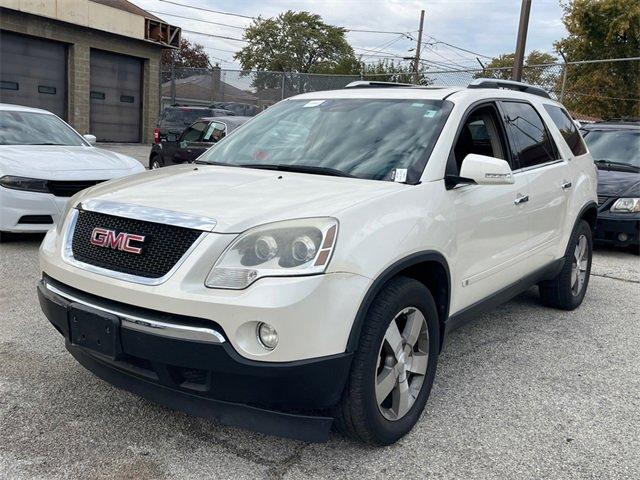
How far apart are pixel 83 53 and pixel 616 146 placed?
646 inches

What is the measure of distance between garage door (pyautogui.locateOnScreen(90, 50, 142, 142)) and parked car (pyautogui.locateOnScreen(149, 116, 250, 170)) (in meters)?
8.89

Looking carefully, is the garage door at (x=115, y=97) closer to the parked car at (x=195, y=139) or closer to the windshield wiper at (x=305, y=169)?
the parked car at (x=195, y=139)

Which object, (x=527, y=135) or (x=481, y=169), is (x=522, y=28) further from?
(x=481, y=169)

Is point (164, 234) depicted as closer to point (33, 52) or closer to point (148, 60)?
point (33, 52)

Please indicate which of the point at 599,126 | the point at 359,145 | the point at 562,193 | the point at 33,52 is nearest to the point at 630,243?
the point at 599,126

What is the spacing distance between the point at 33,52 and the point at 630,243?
17473 millimetres

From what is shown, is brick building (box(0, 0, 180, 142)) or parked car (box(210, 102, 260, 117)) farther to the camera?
parked car (box(210, 102, 260, 117))

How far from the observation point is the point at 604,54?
25328 mm

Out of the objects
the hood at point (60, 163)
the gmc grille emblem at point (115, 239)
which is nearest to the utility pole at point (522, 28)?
the hood at point (60, 163)

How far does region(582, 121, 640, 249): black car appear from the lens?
302 inches

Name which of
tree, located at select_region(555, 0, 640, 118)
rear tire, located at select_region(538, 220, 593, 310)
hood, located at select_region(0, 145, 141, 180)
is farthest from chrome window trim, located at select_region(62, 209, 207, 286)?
tree, located at select_region(555, 0, 640, 118)

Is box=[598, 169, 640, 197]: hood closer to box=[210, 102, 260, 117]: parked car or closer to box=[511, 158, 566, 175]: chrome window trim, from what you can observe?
box=[511, 158, 566, 175]: chrome window trim

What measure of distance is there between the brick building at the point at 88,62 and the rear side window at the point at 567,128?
16753mm

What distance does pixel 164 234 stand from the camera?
2627mm
